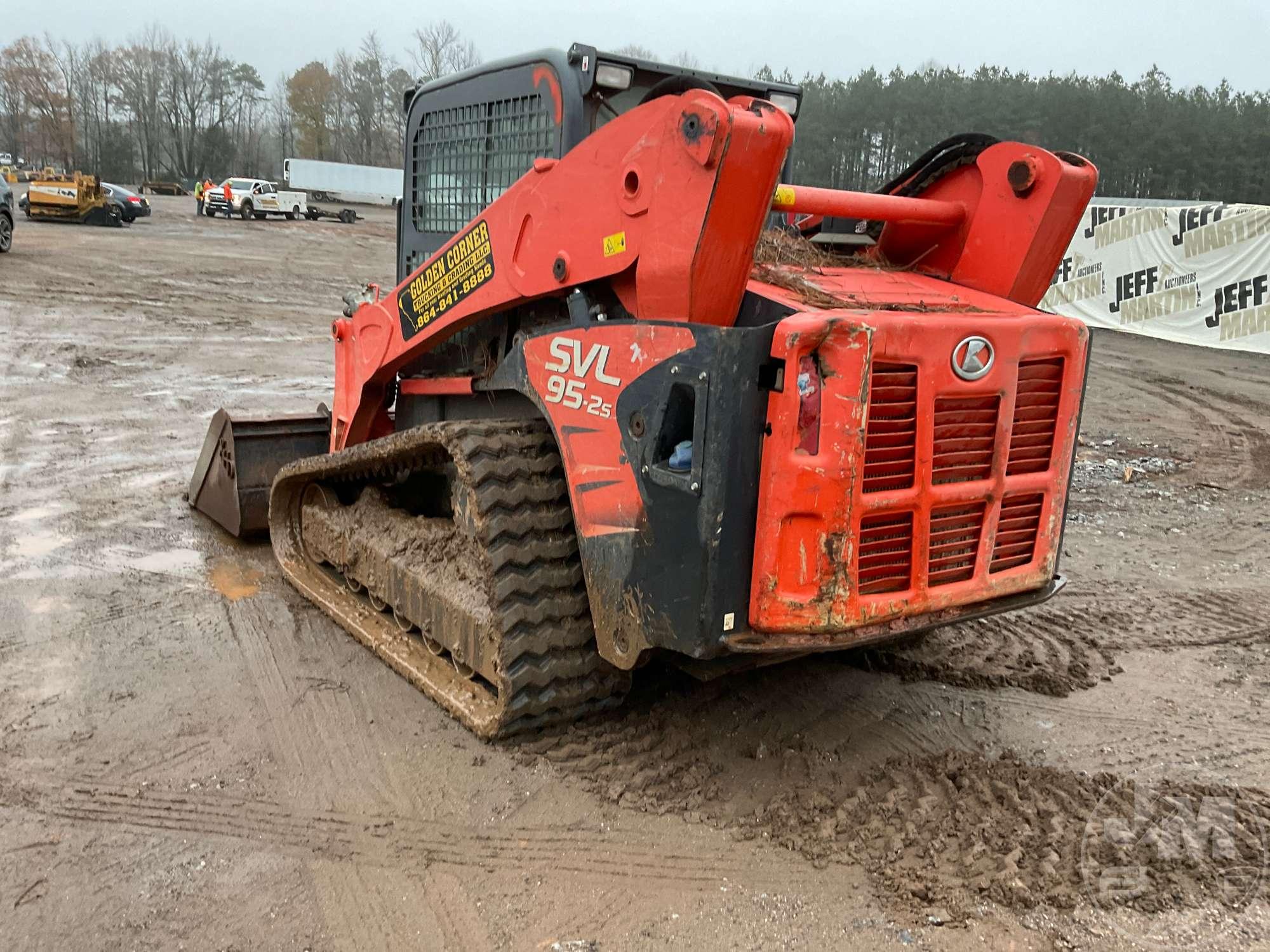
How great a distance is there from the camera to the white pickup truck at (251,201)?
34219mm

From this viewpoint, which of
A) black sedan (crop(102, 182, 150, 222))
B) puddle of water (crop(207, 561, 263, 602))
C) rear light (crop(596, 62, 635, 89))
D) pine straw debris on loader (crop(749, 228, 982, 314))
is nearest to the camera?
pine straw debris on loader (crop(749, 228, 982, 314))

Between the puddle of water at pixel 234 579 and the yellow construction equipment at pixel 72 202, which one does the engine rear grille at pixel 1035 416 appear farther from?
the yellow construction equipment at pixel 72 202

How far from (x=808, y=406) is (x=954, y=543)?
731 mm

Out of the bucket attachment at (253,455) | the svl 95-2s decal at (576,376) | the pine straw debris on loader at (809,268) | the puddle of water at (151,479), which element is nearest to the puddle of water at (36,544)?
the bucket attachment at (253,455)

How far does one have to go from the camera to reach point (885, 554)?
9.65 feet

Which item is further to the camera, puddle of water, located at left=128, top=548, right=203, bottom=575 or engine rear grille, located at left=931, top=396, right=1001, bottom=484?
puddle of water, located at left=128, top=548, right=203, bottom=575

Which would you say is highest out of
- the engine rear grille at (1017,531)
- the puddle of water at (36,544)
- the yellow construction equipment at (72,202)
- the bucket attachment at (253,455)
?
the yellow construction equipment at (72,202)

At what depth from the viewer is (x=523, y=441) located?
11.5ft

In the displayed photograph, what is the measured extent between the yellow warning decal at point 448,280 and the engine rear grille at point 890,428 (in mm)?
1534

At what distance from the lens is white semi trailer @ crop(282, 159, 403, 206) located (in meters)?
45.5

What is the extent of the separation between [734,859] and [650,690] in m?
0.99

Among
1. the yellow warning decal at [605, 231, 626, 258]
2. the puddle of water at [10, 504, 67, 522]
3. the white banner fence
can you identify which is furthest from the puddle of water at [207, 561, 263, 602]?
the white banner fence

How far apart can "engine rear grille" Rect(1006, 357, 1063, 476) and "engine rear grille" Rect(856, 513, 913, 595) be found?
454 mm

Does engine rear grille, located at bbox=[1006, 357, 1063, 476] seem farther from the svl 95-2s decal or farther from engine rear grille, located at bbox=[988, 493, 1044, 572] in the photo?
A: the svl 95-2s decal
